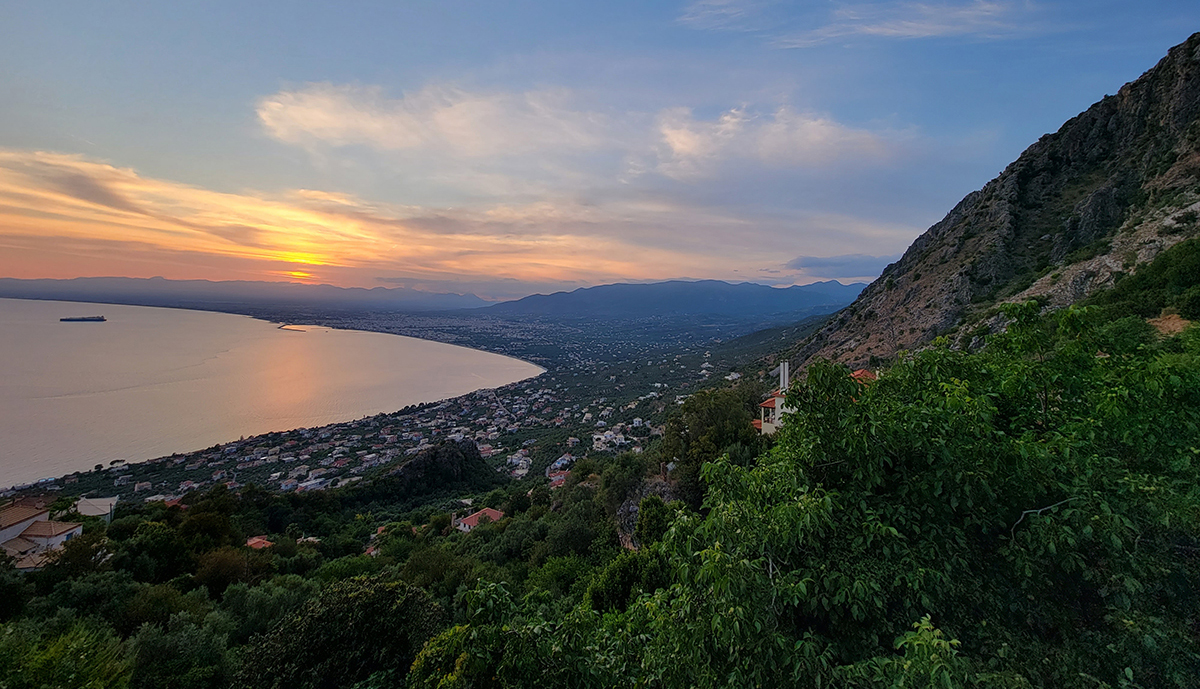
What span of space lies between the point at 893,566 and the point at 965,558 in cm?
59

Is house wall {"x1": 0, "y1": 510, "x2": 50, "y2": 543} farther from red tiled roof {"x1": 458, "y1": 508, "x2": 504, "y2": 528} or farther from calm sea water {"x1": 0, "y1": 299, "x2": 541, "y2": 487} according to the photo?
calm sea water {"x1": 0, "y1": 299, "x2": 541, "y2": 487}

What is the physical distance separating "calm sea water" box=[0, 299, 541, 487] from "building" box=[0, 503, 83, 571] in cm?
3264

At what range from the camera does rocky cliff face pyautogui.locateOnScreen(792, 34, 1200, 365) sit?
65.9 feet

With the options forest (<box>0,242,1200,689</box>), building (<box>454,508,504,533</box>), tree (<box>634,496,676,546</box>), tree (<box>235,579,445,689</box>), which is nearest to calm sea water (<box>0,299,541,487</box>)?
building (<box>454,508,504,533</box>)

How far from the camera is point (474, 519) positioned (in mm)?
23484

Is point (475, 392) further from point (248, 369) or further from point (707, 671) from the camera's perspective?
point (707, 671)

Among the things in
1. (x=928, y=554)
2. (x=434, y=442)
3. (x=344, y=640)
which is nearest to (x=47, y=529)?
(x=344, y=640)

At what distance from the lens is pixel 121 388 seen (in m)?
63.4

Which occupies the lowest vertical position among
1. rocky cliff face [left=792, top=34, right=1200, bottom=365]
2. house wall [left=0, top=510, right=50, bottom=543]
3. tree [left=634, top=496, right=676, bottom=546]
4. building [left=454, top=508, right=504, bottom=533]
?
building [left=454, top=508, right=504, bottom=533]

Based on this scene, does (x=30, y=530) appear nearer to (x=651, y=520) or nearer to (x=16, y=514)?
(x=16, y=514)

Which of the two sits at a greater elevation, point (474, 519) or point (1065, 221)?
point (1065, 221)

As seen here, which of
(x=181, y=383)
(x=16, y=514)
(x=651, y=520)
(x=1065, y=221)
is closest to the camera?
(x=651, y=520)

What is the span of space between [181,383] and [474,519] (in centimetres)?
7556

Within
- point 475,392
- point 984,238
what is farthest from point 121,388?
point 984,238
